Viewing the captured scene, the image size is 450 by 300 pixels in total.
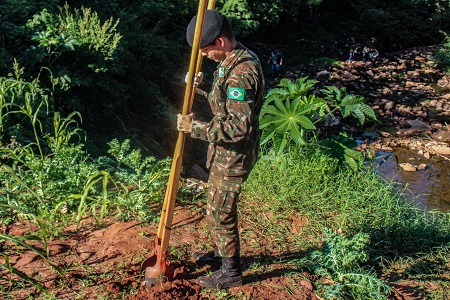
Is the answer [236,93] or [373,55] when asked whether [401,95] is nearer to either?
[373,55]

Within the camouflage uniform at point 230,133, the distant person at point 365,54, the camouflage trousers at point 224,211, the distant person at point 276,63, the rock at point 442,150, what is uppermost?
the camouflage uniform at point 230,133

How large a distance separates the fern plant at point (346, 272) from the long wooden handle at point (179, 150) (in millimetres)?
1061

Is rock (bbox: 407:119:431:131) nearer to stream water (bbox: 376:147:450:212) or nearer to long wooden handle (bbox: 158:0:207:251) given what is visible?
stream water (bbox: 376:147:450:212)

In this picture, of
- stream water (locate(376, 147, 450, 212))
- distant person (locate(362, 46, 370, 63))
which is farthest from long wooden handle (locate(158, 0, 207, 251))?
distant person (locate(362, 46, 370, 63))

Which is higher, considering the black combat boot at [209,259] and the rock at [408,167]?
the black combat boot at [209,259]

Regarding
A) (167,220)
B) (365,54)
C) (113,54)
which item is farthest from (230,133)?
(365,54)

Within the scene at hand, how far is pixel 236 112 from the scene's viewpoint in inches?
93.4

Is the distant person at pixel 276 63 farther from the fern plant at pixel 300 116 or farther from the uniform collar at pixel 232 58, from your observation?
the uniform collar at pixel 232 58

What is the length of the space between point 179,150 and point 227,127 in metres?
0.32

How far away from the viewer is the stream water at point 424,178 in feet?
20.3

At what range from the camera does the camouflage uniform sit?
2.38 metres

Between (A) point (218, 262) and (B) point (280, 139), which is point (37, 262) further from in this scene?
(B) point (280, 139)

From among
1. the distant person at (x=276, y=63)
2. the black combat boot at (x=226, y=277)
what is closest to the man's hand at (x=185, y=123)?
the black combat boot at (x=226, y=277)

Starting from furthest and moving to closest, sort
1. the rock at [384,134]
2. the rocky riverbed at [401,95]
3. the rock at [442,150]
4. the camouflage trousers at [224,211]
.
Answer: the rock at [384,134]
the rocky riverbed at [401,95]
the rock at [442,150]
the camouflage trousers at [224,211]
